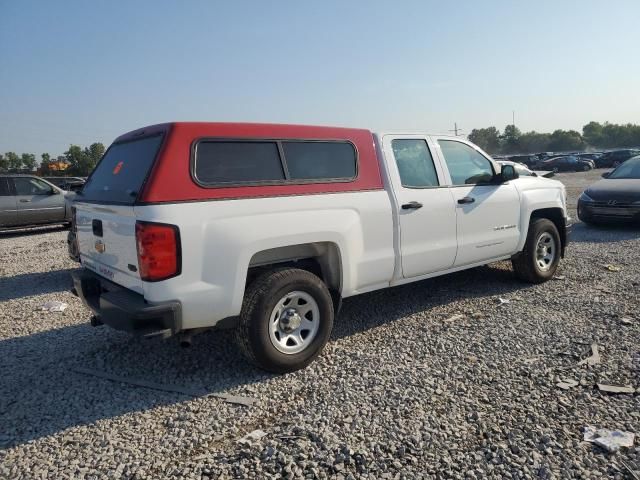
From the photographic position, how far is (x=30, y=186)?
12.3 m

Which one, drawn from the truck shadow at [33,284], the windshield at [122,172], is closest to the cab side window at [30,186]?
the truck shadow at [33,284]

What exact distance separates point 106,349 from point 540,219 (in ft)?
17.0

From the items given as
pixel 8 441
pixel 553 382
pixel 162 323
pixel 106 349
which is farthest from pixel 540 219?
pixel 8 441

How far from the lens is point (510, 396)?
318 cm

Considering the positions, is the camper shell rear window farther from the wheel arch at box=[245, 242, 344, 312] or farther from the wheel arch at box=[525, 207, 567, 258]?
the wheel arch at box=[525, 207, 567, 258]

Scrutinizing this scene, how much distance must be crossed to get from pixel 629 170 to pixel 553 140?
94599mm

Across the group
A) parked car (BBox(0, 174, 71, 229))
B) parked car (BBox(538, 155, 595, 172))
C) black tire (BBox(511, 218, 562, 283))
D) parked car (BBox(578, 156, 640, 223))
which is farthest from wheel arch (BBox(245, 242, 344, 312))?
parked car (BBox(538, 155, 595, 172))

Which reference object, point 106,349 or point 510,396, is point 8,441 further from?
point 510,396

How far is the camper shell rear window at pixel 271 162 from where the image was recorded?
3344 mm

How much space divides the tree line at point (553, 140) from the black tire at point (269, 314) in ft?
293

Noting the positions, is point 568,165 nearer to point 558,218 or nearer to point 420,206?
point 558,218

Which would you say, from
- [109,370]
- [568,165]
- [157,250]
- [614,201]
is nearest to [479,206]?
[157,250]

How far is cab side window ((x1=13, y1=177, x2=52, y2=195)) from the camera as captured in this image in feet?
39.6

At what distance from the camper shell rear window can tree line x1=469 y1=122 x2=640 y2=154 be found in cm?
8856
